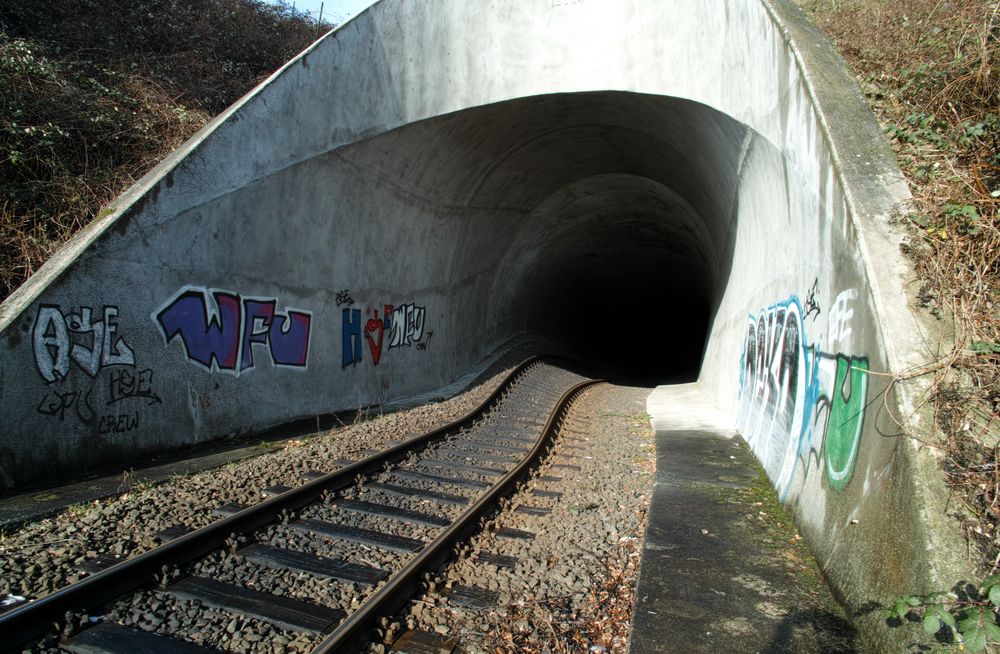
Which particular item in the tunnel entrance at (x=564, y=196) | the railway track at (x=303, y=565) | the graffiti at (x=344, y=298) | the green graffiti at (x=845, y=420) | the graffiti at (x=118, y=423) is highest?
the tunnel entrance at (x=564, y=196)

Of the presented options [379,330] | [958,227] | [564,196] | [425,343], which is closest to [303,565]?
[958,227]

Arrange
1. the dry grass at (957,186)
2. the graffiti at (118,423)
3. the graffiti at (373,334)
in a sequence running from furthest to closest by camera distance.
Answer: the graffiti at (373,334)
the graffiti at (118,423)
the dry grass at (957,186)

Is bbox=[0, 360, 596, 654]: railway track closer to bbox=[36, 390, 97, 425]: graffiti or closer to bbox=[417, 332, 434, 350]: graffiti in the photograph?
bbox=[36, 390, 97, 425]: graffiti

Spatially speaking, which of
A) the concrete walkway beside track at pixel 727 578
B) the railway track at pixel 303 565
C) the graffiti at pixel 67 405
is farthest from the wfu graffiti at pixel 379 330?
the concrete walkway beside track at pixel 727 578

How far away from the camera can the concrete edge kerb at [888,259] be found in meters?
2.92

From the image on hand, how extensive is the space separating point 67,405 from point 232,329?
235 centimetres

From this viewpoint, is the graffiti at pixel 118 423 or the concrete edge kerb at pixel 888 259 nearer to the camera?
the concrete edge kerb at pixel 888 259

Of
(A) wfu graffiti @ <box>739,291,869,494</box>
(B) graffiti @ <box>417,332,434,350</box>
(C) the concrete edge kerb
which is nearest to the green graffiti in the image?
(A) wfu graffiti @ <box>739,291,869,494</box>

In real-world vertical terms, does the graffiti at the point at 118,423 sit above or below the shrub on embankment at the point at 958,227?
below

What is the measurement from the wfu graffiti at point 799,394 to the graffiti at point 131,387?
23.1ft

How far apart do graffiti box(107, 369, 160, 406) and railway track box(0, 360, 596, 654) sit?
7.93 feet

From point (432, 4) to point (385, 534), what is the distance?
871 centimetres

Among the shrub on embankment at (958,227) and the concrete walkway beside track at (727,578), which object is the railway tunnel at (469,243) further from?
the concrete walkway beside track at (727,578)

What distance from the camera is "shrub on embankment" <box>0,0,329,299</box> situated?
844 centimetres
